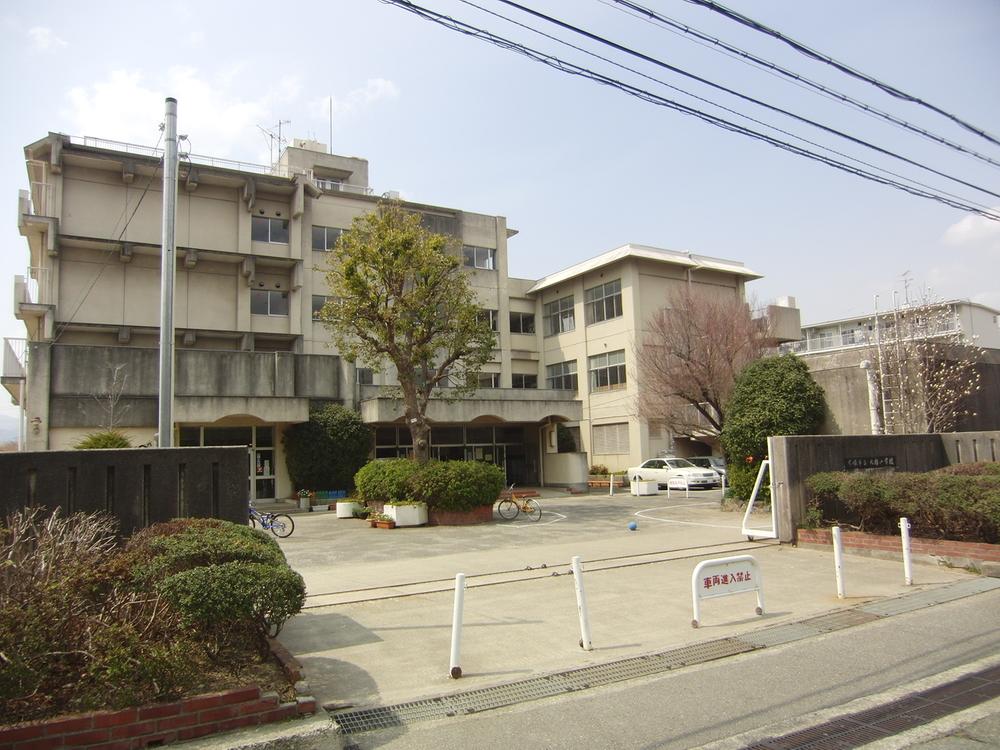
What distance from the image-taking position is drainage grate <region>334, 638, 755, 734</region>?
536 cm

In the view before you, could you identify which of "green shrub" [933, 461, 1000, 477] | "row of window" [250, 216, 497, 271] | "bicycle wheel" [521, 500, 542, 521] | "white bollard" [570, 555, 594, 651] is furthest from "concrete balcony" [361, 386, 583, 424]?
"white bollard" [570, 555, 594, 651]

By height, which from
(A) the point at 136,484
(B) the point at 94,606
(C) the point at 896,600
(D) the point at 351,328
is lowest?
(C) the point at 896,600

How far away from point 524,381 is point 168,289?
35.3 meters

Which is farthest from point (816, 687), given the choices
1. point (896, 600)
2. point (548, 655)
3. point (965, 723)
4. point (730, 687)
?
point (896, 600)

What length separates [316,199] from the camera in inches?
1449

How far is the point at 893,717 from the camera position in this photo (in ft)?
17.1

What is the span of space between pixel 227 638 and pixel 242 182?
32.8 metres

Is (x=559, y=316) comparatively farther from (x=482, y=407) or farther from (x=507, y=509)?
(x=507, y=509)

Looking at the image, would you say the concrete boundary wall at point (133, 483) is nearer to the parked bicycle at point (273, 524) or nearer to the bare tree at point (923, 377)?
the parked bicycle at point (273, 524)

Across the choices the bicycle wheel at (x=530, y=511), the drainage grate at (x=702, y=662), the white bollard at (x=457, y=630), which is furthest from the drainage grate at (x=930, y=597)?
the bicycle wheel at (x=530, y=511)

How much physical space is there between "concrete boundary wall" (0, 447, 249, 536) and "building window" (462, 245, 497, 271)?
111ft

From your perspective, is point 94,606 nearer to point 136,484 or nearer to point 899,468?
point 136,484

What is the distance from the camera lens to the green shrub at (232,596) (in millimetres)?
5221

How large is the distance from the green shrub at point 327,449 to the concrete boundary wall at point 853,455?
18.6 meters
